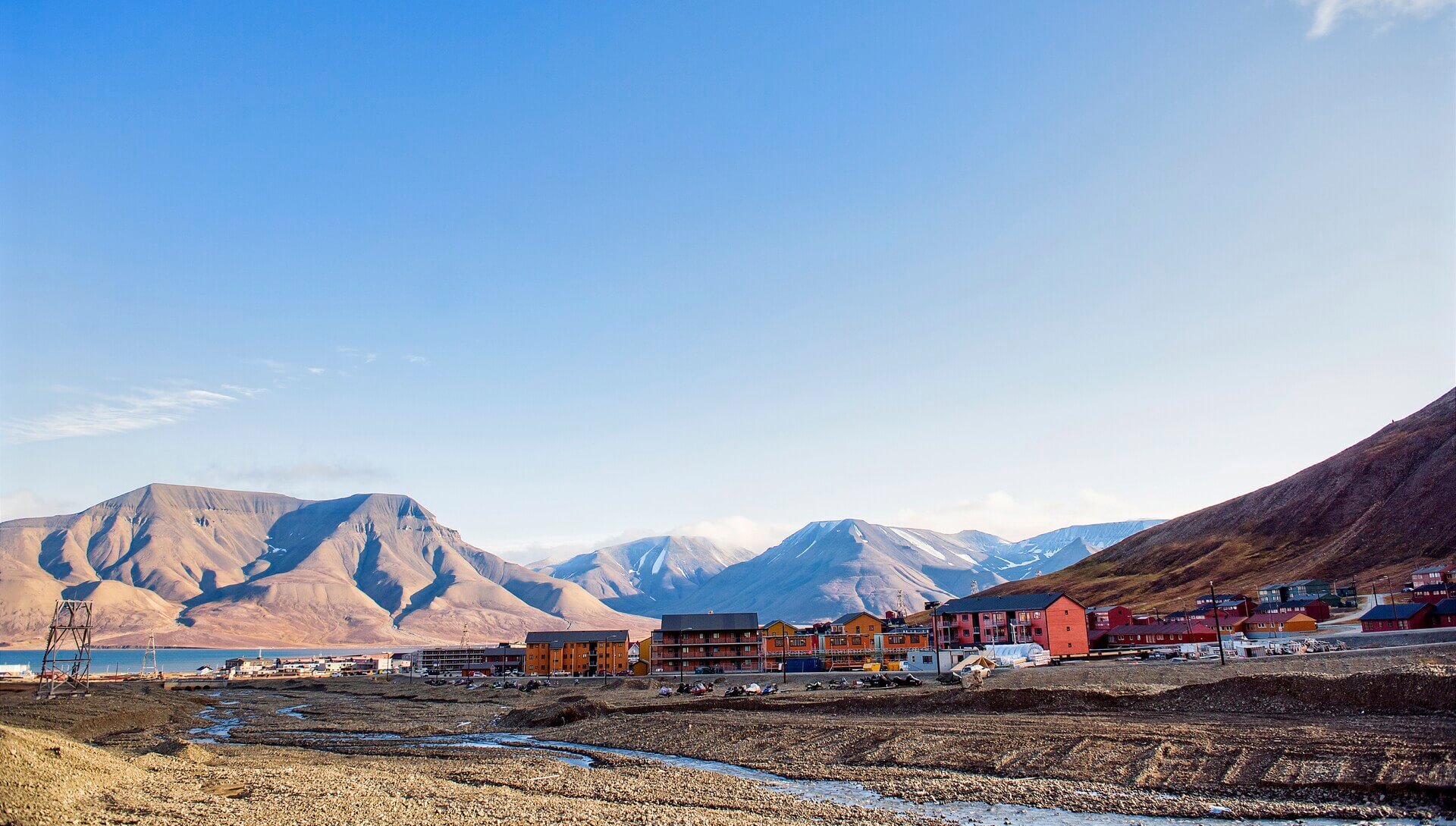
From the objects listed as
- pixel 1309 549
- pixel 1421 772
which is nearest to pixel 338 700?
pixel 1421 772

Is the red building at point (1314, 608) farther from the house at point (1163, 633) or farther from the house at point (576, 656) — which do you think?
the house at point (576, 656)

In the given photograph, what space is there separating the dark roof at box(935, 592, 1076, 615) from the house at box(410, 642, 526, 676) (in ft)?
254

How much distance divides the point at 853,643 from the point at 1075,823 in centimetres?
10958

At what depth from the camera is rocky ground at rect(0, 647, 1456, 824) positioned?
30.1 meters

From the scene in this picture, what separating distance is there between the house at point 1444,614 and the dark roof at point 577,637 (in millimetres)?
108569

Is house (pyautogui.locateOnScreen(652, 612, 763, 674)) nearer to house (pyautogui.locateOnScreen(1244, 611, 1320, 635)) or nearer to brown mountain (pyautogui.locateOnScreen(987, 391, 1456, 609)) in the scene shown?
house (pyautogui.locateOnScreen(1244, 611, 1320, 635))

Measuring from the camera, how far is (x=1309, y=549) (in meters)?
183

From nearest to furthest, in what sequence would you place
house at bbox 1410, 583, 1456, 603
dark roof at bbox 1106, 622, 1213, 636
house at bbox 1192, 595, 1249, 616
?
house at bbox 1410, 583, 1456, 603 → dark roof at bbox 1106, 622, 1213, 636 → house at bbox 1192, 595, 1249, 616

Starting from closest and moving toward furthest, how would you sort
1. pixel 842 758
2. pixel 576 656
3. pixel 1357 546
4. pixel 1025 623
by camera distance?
pixel 842 758 → pixel 1025 623 → pixel 576 656 → pixel 1357 546

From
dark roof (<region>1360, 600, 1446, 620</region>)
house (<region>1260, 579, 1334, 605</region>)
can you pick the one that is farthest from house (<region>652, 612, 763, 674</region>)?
house (<region>1260, 579, 1334, 605</region>)

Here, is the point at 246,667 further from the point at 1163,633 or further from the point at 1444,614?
the point at 1444,614

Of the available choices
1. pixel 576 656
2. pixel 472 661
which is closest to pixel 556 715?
pixel 576 656

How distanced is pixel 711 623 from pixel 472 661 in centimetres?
6245

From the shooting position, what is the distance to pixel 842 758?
138ft
